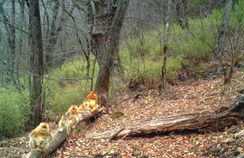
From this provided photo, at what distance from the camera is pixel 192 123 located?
13.6 ft

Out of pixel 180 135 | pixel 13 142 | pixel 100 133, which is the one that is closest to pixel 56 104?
pixel 13 142

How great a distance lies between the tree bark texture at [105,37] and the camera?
21.5ft

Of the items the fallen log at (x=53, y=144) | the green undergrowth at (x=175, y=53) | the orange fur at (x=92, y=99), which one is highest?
the green undergrowth at (x=175, y=53)

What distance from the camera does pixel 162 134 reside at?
14.5 feet

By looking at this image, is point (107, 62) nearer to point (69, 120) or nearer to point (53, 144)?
point (69, 120)

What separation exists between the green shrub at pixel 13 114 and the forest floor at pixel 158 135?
18.5 inches

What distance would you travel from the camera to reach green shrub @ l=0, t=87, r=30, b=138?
5.62 meters

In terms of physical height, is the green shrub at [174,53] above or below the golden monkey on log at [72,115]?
above

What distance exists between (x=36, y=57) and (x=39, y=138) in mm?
3082

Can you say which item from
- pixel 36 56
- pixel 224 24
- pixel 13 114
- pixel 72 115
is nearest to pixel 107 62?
pixel 36 56

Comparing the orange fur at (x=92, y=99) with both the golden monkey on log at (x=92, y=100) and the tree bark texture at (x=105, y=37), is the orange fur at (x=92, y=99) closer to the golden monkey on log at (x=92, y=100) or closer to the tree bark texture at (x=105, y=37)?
the golden monkey on log at (x=92, y=100)

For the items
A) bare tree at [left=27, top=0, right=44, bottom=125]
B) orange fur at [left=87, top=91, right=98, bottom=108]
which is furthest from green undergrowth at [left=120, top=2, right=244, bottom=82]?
bare tree at [left=27, top=0, right=44, bottom=125]

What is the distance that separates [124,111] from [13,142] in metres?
2.85

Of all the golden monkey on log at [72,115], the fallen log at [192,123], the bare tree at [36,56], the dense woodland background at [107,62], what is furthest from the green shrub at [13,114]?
the fallen log at [192,123]
